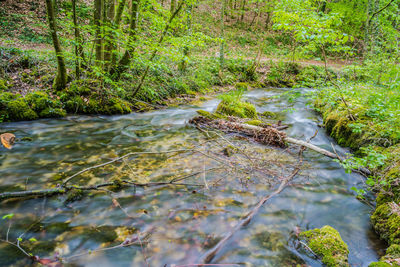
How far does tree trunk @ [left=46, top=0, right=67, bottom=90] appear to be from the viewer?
571 cm

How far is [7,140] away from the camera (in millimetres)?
5000

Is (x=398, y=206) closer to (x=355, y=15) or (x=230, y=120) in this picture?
(x=230, y=120)

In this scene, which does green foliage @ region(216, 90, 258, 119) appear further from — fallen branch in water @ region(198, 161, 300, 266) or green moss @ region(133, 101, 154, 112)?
fallen branch in water @ region(198, 161, 300, 266)

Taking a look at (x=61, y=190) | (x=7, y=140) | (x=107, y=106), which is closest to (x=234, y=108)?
(x=107, y=106)

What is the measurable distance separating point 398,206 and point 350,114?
341cm

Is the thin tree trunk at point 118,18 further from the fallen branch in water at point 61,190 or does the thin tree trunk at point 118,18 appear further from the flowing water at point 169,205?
the fallen branch in water at point 61,190

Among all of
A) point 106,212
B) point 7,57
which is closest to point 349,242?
point 106,212

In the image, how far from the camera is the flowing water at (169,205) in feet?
8.59

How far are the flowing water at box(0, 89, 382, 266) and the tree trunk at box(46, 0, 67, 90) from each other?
1861 mm

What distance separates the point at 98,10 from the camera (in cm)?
703

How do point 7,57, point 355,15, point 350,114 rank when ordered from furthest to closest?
point 355,15 < point 7,57 < point 350,114

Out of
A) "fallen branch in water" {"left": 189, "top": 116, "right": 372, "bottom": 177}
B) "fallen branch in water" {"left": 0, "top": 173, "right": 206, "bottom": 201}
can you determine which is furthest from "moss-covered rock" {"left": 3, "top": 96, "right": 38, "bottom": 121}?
"fallen branch in water" {"left": 189, "top": 116, "right": 372, "bottom": 177}

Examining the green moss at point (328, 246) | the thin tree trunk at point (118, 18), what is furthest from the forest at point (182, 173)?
the thin tree trunk at point (118, 18)

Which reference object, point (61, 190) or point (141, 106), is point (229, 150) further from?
point (141, 106)
